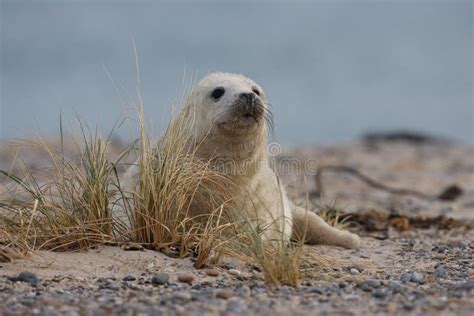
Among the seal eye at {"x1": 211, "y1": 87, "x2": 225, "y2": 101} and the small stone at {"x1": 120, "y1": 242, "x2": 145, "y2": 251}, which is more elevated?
the seal eye at {"x1": 211, "y1": 87, "x2": 225, "y2": 101}

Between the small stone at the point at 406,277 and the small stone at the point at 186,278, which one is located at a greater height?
the small stone at the point at 406,277

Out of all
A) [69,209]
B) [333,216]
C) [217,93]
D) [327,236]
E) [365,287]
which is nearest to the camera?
[365,287]

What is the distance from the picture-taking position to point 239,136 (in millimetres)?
5902

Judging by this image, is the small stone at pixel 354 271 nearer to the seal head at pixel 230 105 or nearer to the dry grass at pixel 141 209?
the dry grass at pixel 141 209

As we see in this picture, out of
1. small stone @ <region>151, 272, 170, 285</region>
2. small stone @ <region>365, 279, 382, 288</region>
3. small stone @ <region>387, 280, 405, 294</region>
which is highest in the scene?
small stone @ <region>387, 280, 405, 294</region>

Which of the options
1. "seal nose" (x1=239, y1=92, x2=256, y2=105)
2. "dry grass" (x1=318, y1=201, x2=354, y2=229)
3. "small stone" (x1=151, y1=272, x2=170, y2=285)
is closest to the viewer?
"small stone" (x1=151, y1=272, x2=170, y2=285)

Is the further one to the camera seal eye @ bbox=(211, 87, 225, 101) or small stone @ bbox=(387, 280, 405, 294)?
seal eye @ bbox=(211, 87, 225, 101)

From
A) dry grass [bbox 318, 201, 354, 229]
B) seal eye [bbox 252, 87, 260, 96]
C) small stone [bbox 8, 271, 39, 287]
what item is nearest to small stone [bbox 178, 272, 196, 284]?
small stone [bbox 8, 271, 39, 287]

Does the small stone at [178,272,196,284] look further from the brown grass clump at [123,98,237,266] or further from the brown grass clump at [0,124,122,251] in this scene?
the brown grass clump at [0,124,122,251]

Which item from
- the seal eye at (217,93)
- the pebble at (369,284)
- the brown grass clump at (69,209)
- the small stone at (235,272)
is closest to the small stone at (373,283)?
the pebble at (369,284)

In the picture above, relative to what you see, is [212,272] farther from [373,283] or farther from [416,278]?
[416,278]

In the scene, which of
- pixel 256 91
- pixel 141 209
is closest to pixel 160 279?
pixel 141 209

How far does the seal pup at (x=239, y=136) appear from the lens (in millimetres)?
5824

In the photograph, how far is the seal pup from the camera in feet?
19.1
